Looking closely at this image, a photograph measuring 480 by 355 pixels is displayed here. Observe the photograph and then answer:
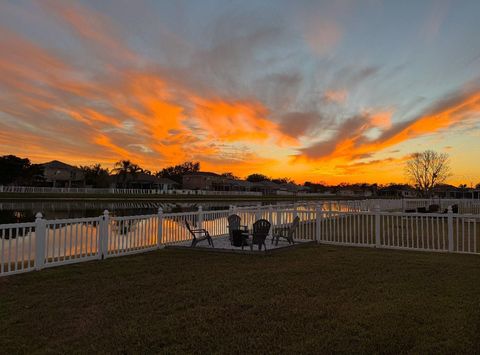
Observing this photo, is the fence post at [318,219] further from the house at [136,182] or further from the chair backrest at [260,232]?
the house at [136,182]

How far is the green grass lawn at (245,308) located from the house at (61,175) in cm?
7138

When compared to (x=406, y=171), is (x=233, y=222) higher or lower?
lower

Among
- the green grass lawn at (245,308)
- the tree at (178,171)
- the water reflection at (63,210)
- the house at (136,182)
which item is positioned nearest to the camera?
the green grass lawn at (245,308)

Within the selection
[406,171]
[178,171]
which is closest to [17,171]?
[178,171]

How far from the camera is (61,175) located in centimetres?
7206

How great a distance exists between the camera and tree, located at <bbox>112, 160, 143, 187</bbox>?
71688 mm

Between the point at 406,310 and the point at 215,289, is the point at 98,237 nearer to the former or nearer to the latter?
the point at 215,289

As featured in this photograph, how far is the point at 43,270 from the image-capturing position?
7.71m

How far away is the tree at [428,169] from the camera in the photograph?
2341 inches

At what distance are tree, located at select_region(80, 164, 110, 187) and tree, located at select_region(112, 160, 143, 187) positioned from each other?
8.07 feet

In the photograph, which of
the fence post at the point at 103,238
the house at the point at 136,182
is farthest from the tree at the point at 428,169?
the fence post at the point at 103,238

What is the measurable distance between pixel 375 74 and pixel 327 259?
1205cm

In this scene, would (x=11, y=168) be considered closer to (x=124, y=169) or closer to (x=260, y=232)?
(x=124, y=169)

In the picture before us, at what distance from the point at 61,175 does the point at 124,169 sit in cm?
1298
